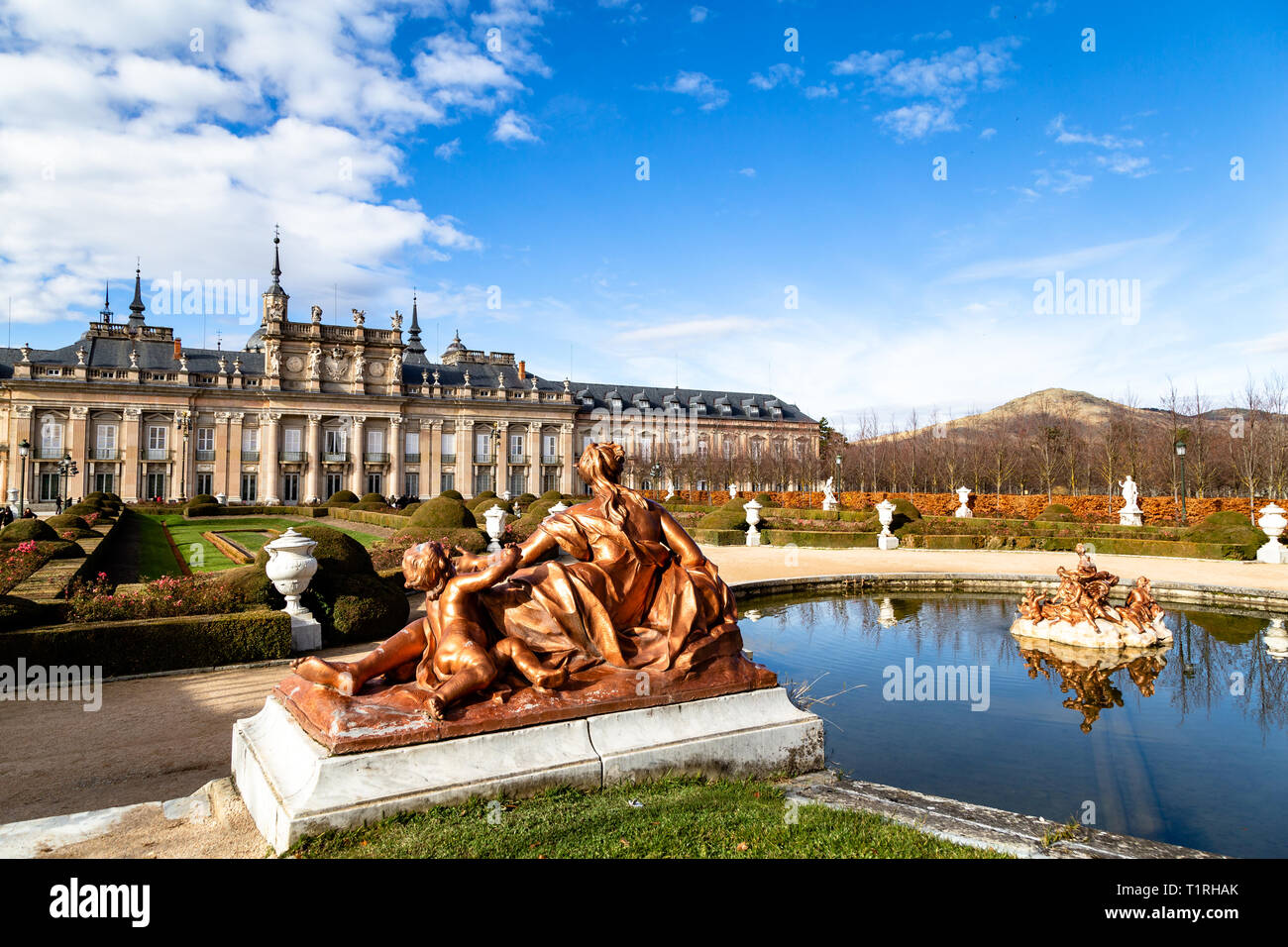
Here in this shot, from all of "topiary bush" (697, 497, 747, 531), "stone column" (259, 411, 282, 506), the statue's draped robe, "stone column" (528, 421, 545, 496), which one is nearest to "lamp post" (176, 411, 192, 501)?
"stone column" (259, 411, 282, 506)

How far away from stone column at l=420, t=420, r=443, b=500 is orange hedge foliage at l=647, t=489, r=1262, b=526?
635 inches

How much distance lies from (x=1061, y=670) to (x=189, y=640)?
8.62m

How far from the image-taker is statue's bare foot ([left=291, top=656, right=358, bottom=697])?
11.9 ft

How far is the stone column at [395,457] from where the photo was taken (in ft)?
151

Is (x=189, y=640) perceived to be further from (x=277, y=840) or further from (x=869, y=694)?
(x=869, y=694)

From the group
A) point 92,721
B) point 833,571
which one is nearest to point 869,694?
point 92,721

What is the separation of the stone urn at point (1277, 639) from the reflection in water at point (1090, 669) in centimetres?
120

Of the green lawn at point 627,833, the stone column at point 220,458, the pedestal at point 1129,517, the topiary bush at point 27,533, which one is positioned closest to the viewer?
the green lawn at point 627,833

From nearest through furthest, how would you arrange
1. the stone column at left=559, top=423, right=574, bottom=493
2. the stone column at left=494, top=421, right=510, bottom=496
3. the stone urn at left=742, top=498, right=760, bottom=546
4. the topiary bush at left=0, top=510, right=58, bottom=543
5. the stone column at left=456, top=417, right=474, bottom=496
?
the topiary bush at left=0, top=510, right=58, bottom=543
the stone urn at left=742, top=498, right=760, bottom=546
the stone column at left=456, top=417, right=474, bottom=496
the stone column at left=494, top=421, right=510, bottom=496
the stone column at left=559, top=423, right=574, bottom=493

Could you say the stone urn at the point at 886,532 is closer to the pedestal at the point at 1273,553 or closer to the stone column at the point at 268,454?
the pedestal at the point at 1273,553

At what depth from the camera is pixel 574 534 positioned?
404 centimetres

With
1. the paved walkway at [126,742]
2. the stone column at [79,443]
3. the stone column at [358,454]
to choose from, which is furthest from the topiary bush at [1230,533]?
the stone column at [79,443]

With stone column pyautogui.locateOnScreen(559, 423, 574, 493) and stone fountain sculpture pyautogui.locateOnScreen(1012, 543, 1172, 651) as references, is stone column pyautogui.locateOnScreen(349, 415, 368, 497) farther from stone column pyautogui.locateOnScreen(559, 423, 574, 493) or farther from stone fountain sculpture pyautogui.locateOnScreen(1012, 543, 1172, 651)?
stone fountain sculpture pyautogui.locateOnScreen(1012, 543, 1172, 651)
